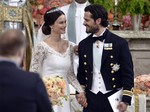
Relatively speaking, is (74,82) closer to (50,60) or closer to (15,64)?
(50,60)

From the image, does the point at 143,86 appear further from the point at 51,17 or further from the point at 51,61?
the point at 51,17

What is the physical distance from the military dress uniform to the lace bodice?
0.37 meters

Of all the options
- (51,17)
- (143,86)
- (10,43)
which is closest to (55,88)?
(51,17)

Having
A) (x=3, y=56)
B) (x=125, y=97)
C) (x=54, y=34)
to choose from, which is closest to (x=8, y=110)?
(x=3, y=56)

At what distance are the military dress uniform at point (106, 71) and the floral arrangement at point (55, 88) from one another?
24cm

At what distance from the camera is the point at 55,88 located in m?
5.97

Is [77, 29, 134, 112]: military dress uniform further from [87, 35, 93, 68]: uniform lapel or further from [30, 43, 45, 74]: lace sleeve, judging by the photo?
[30, 43, 45, 74]: lace sleeve

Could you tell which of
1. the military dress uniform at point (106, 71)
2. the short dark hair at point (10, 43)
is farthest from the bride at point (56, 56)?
the short dark hair at point (10, 43)

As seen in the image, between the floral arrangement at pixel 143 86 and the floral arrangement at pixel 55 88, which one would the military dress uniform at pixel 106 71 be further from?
the floral arrangement at pixel 143 86

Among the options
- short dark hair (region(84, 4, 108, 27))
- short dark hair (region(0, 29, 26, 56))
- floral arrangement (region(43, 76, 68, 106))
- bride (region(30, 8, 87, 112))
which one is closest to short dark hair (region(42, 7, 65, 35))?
bride (region(30, 8, 87, 112))

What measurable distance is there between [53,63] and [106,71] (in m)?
0.66

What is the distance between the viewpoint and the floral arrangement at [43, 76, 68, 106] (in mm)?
5969

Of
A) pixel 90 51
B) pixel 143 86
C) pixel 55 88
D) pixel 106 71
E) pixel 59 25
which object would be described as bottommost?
pixel 143 86

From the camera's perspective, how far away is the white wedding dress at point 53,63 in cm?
639
